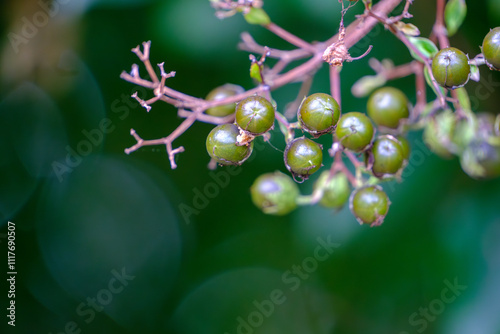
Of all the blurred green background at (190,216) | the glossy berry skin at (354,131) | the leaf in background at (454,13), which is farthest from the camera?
the blurred green background at (190,216)

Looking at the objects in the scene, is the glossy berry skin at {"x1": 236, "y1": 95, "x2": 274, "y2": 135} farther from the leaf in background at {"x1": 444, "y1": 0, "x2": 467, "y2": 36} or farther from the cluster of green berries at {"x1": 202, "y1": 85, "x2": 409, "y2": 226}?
the leaf in background at {"x1": 444, "y1": 0, "x2": 467, "y2": 36}

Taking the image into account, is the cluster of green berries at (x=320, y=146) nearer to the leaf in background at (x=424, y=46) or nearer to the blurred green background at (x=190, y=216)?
the leaf in background at (x=424, y=46)

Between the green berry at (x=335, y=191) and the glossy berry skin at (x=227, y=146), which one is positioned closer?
the glossy berry skin at (x=227, y=146)

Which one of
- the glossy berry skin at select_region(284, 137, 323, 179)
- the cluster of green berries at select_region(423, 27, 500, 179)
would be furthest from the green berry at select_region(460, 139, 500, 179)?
the glossy berry skin at select_region(284, 137, 323, 179)

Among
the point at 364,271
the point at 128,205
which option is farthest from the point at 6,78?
the point at 364,271

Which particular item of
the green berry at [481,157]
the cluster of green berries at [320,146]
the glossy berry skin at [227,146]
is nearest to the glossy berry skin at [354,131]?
the cluster of green berries at [320,146]
